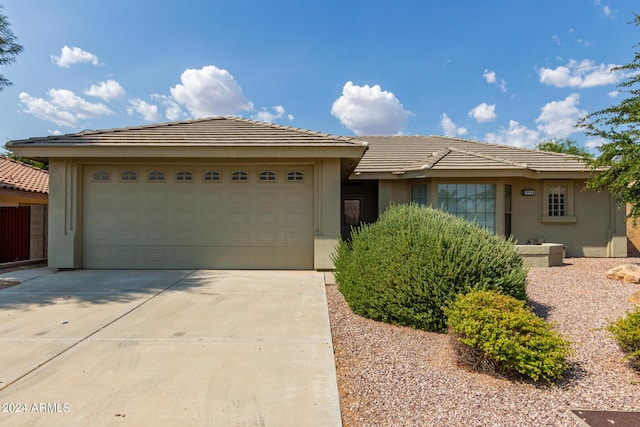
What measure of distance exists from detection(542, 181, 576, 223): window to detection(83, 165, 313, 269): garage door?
8415 millimetres

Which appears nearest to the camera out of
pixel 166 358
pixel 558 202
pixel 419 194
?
pixel 166 358

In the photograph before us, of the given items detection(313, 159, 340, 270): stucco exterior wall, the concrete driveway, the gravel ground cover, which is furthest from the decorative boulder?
the concrete driveway

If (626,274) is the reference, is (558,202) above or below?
above

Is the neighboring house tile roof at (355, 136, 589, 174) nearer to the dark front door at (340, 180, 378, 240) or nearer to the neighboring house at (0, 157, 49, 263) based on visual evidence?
the dark front door at (340, 180, 378, 240)

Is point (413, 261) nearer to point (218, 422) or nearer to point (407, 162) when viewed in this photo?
point (218, 422)

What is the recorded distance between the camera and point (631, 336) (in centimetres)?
371

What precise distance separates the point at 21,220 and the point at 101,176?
3935mm

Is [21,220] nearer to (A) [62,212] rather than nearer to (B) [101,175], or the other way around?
(A) [62,212]

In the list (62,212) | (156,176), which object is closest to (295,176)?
(156,176)

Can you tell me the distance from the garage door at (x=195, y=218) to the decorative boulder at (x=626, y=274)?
735 centimetres

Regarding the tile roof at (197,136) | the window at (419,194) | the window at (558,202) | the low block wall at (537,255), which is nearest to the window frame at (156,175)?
the tile roof at (197,136)

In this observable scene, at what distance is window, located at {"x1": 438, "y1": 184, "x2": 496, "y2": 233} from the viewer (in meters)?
11.0

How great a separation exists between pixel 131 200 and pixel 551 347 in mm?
9942

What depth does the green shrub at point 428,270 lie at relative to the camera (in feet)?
15.3
